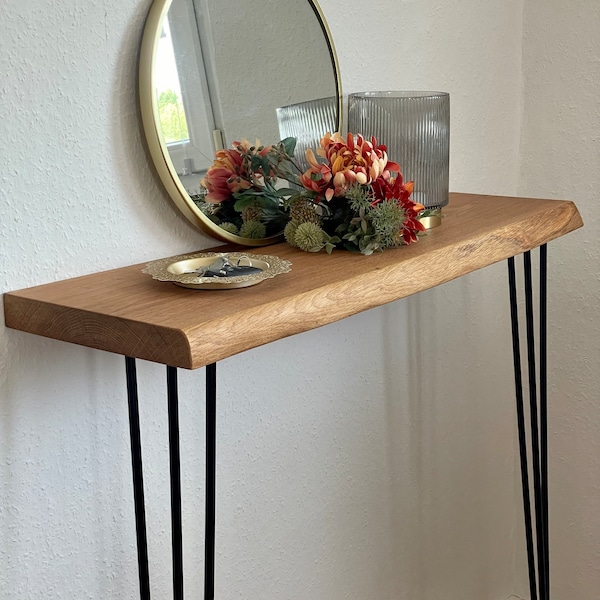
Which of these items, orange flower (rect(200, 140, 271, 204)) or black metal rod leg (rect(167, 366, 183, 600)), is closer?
black metal rod leg (rect(167, 366, 183, 600))

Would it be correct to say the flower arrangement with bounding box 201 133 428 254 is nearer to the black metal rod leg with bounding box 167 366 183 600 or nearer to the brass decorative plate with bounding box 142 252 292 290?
the brass decorative plate with bounding box 142 252 292 290

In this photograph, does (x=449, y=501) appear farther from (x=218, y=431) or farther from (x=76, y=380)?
(x=76, y=380)

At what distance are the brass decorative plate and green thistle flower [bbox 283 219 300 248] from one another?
13 centimetres

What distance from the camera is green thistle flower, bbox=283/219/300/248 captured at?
1105 millimetres

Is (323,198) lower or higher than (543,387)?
higher

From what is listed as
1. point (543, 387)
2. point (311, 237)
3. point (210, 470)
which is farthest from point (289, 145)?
point (543, 387)

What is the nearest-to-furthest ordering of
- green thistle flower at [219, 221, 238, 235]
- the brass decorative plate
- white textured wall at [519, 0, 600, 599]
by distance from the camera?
the brass decorative plate < green thistle flower at [219, 221, 238, 235] < white textured wall at [519, 0, 600, 599]

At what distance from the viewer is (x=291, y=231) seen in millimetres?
1107

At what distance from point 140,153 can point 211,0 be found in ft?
0.71

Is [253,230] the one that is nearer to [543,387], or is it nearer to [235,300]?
[235,300]

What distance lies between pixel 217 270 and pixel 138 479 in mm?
284

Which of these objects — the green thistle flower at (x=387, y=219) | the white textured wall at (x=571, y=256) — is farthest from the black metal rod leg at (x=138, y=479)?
the white textured wall at (x=571, y=256)

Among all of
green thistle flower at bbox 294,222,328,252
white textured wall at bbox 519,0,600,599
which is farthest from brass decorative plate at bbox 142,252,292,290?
white textured wall at bbox 519,0,600,599

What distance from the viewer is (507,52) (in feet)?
5.61
